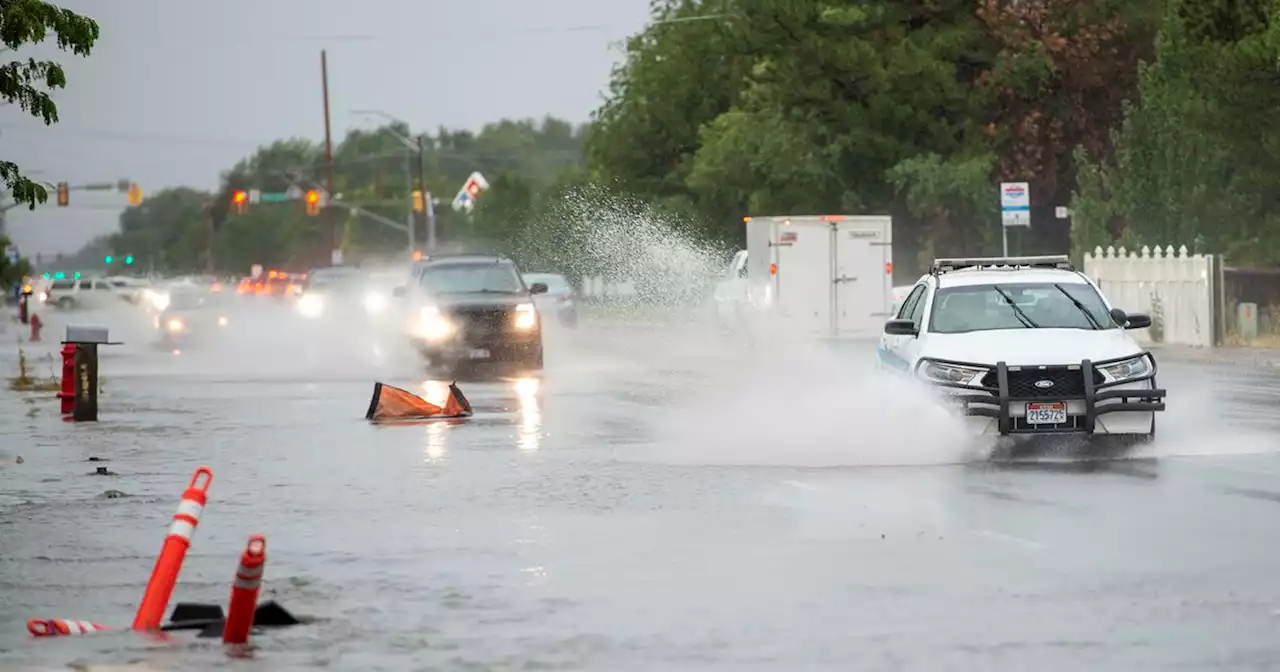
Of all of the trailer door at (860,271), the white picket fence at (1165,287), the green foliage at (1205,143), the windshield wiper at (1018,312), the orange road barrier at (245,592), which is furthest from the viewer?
the trailer door at (860,271)

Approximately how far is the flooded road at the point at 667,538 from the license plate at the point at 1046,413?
35cm

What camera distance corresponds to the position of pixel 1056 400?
18422 mm

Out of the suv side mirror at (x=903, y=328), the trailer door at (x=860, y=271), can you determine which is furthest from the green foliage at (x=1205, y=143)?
the suv side mirror at (x=903, y=328)

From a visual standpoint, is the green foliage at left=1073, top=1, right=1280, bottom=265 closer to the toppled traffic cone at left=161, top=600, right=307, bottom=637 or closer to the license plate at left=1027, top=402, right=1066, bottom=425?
the license plate at left=1027, top=402, right=1066, bottom=425

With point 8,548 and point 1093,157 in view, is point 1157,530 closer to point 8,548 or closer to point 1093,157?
point 8,548

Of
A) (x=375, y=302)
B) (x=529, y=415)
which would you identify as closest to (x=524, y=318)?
(x=529, y=415)

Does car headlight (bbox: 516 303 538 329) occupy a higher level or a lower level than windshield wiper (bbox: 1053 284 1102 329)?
lower

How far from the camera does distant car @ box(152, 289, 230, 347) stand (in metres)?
53.8

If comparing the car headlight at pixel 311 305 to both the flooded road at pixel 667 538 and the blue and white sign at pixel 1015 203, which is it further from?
the flooded road at pixel 667 538

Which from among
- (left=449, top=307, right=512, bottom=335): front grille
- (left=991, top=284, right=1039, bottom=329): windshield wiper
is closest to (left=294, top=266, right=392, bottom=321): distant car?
(left=449, top=307, right=512, bottom=335): front grille

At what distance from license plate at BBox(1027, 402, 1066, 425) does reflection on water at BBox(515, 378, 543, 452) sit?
4.67 m

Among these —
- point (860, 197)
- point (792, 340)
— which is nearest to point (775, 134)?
point (860, 197)

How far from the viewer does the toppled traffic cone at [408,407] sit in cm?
2503

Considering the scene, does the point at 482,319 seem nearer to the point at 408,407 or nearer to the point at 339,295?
the point at 408,407
